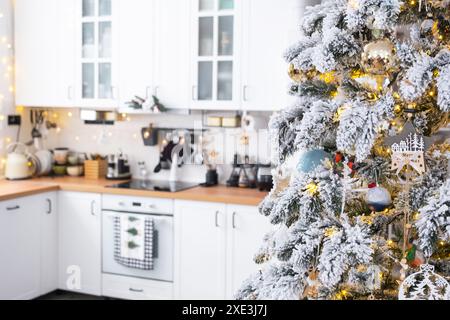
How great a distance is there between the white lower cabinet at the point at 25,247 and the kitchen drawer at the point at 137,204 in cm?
47

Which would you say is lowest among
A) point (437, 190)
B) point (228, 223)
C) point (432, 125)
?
point (228, 223)

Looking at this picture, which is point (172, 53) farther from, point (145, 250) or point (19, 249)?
point (19, 249)

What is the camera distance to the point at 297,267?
1.87 meters

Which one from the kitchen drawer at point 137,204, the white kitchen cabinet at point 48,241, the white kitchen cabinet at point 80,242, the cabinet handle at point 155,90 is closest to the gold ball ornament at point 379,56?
the kitchen drawer at point 137,204

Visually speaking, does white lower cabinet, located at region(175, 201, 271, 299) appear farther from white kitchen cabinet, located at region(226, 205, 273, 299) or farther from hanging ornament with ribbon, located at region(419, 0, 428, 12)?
hanging ornament with ribbon, located at region(419, 0, 428, 12)

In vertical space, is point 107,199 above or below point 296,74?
below

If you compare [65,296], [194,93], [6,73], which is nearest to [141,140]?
[194,93]

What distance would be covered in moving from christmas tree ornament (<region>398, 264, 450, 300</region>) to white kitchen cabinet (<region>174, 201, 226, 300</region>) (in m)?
2.29

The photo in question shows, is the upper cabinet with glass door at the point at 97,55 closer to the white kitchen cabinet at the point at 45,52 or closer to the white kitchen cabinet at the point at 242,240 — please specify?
the white kitchen cabinet at the point at 45,52

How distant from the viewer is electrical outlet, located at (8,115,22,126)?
4895 millimetres

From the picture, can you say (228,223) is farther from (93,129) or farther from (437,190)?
(437,190)

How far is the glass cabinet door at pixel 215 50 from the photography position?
4.21m
